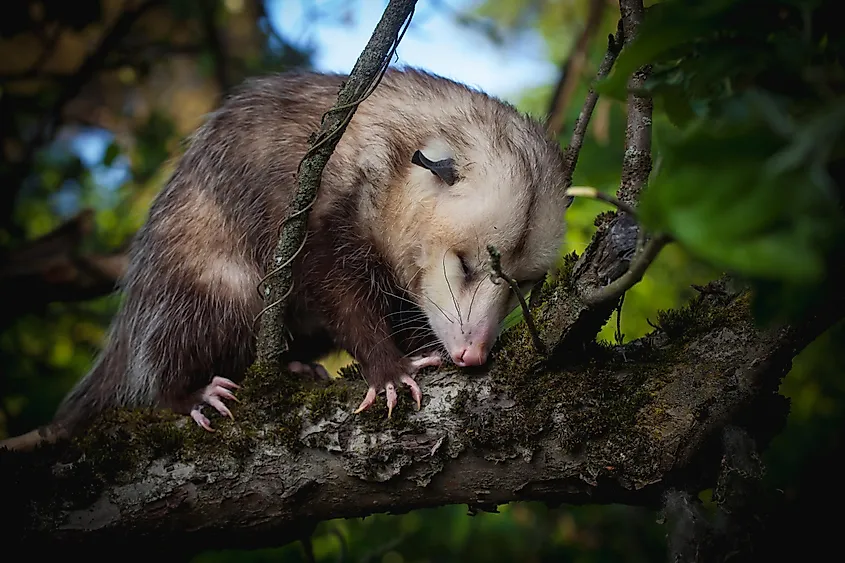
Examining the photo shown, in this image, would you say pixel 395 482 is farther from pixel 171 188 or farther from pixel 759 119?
pixel 171 188

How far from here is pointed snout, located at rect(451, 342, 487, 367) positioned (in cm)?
150

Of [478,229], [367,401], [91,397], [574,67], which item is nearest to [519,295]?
[367,401]

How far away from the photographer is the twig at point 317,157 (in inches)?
54.1

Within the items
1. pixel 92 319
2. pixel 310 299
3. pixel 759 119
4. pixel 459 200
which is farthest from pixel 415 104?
pixel 92 319

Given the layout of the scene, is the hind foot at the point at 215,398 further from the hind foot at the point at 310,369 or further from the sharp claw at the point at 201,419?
the hind foot at the point at 310,369

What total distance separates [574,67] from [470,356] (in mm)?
2215

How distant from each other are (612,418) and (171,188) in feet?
4.92

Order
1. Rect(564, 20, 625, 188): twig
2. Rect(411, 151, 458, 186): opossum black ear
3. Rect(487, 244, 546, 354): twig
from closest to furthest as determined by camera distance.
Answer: Rect(487, 244, 546, 354): twig < Rect(564, 20, 625, 188): twig < Rect(411, 151, 458, 186): opossum black ear

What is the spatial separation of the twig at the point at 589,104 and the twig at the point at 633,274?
339 millimetres

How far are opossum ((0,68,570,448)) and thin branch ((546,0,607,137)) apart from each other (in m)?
1.31

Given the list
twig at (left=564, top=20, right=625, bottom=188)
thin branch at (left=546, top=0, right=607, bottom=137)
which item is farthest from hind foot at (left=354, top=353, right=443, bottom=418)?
thin branch at (left=546, top=0, right=607, bottom=137)

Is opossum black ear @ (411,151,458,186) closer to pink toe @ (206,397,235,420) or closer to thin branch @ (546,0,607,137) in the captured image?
pink toe @ (206,397,235,420)

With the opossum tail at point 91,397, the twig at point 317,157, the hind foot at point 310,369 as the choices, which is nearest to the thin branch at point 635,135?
the twig at point 317,157

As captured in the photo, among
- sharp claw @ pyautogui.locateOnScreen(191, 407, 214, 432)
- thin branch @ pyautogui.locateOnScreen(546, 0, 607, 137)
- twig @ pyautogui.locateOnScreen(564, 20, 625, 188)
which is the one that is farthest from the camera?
thin branch @ pyautogui.locateOnScreen(546, 0, 607, 137)
